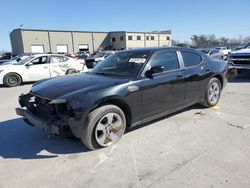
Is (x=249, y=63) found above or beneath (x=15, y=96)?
above

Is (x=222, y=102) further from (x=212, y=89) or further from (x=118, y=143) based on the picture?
(x=118, y=143)

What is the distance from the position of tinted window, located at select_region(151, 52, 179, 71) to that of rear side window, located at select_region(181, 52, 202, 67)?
30 cm

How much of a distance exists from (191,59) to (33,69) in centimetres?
811

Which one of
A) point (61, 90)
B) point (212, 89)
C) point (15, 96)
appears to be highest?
point (61, 90)

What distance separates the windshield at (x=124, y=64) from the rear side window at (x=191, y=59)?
1036mm

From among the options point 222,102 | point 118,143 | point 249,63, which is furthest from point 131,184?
point 249,63

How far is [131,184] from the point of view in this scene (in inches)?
106

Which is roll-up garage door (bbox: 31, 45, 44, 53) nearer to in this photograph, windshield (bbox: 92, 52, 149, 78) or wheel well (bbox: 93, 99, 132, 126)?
windshield (bbox: 92, 52, 149, 78)

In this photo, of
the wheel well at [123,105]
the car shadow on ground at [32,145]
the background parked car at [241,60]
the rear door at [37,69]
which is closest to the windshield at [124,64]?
the wheel well at [123,105]

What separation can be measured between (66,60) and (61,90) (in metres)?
8.49

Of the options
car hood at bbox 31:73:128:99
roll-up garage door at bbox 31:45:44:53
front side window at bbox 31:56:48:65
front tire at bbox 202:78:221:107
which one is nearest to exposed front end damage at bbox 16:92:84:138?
car hood at bbox 31:73:128:99

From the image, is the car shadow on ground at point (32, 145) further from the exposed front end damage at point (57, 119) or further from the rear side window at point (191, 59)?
the rear side window at point (191, 59)

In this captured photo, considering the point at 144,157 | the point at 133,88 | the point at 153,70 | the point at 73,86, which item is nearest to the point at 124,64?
the point at 153,70

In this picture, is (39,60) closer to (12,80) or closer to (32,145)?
(12,80)
